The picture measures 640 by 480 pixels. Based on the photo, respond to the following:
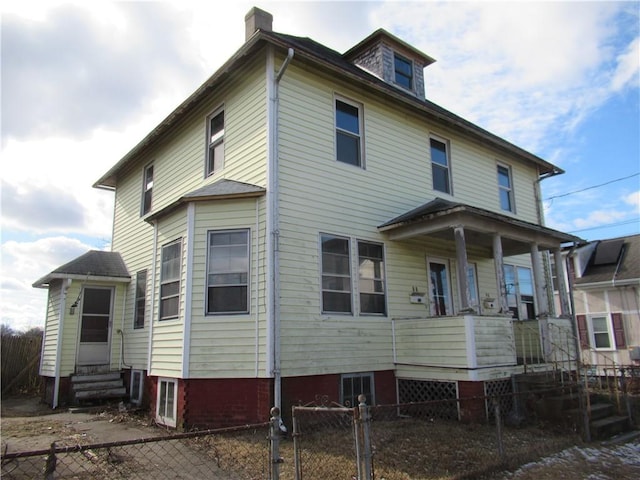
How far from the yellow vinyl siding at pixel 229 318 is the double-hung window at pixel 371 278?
2.44 meters

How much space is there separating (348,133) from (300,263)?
3.47m

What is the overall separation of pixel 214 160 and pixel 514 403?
8334mm

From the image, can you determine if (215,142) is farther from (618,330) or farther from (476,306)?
(618,330)

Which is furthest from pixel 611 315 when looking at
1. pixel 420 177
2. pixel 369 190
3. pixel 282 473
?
pixel 282 473

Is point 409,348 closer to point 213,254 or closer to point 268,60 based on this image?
point 213,254

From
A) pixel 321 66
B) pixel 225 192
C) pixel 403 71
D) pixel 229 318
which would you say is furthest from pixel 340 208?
pixel 403 71

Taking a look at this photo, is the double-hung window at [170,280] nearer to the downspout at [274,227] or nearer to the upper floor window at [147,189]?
the downspout at [274,227]

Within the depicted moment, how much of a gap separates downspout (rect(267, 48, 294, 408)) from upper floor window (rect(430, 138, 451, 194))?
17.0ft

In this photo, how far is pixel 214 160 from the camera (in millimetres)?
11586

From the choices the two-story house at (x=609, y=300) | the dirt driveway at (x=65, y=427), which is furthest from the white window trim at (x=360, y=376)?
the two-story house at (x=609, y=300)

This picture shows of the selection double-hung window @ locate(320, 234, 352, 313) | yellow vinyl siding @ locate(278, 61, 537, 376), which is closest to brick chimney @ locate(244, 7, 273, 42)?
yellow vinyl siding @ locate(278, 61, 537, 376)

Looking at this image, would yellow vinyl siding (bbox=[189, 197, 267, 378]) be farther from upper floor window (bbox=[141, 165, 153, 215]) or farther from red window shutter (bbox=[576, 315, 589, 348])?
red window shutter (bbox=[576, 315, 589, 348])

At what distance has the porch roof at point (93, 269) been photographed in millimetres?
13305

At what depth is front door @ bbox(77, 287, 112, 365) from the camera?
13445 mm
